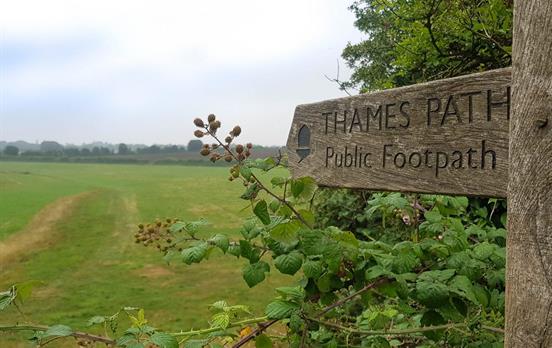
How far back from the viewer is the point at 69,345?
539cm

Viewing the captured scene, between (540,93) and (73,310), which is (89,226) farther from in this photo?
(540,93)

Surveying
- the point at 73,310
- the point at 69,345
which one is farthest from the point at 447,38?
the point at 73,310

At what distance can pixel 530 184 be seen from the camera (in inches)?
36.4

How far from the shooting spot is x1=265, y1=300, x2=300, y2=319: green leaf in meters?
1.41

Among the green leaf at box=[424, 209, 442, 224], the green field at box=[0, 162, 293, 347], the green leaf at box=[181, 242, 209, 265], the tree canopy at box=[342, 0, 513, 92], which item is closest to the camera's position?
the green leaf at box=[181, 242, 209, 265]

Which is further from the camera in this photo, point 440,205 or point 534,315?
point 440,205

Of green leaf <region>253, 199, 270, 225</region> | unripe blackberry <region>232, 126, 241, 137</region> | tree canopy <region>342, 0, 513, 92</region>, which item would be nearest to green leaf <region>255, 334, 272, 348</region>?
green leaf <region>253, 199, 270, 225</region>

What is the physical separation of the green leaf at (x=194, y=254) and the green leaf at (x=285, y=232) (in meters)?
0.26

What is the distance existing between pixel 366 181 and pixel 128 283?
8214 mm

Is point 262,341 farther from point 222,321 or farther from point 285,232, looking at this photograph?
point 285,232

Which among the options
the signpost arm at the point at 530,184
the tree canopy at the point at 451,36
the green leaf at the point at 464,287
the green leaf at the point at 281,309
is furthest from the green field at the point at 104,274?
the tree canopy at the point at 451,36

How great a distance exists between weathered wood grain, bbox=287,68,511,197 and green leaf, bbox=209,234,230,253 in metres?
0.39

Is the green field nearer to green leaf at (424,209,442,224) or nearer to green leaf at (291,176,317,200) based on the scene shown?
green leaf at (291,176,317,200)

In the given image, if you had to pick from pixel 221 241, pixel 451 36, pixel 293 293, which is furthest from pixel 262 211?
pixel 451 36
